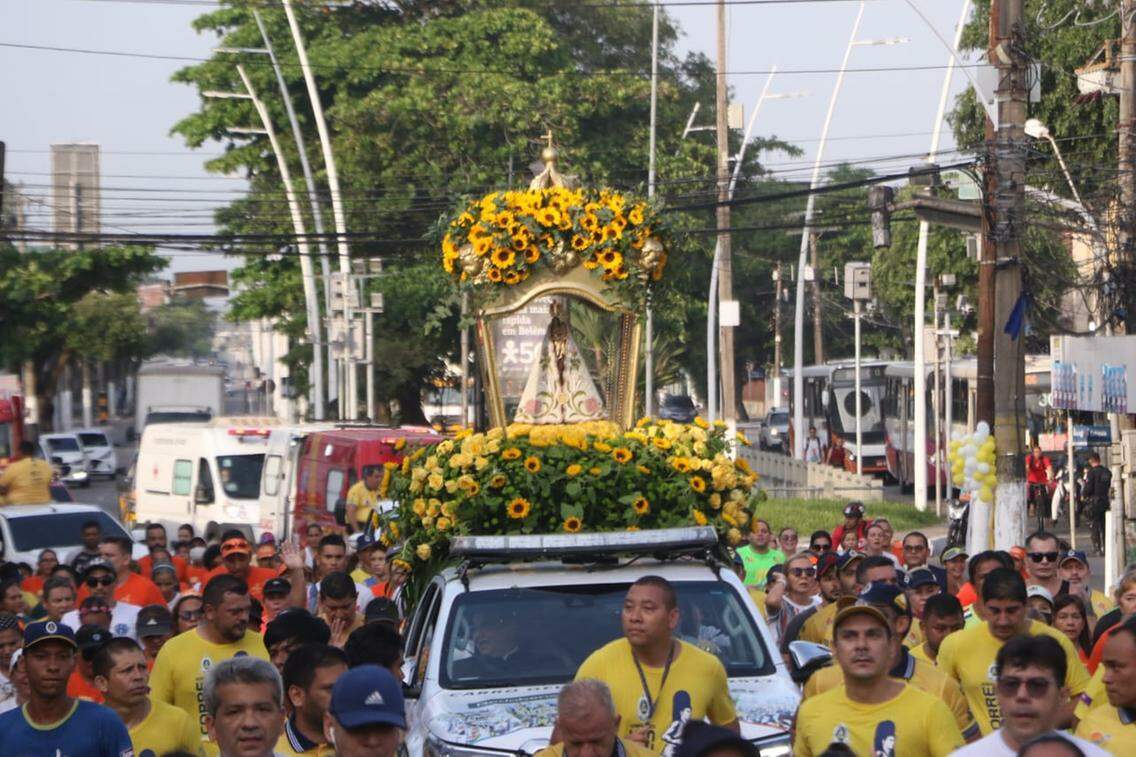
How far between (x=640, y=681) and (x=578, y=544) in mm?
1585

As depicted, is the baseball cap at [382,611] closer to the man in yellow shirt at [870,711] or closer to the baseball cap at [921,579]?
the baseball cap at [921,579]

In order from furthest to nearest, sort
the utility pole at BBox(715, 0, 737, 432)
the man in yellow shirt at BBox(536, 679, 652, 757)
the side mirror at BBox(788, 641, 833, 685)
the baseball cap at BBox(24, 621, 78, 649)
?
1. the utility pole at BBox(715, 0, 737, 432)
2. the side mirror at BBox(788, 641, 833, 685)
3. the baseball cap at BBox(24, 621, 78, 649)
4. the man in yellow shirt at BBox(536, 679, 652, 757)

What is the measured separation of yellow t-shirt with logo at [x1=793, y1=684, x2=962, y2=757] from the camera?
662 centimetres

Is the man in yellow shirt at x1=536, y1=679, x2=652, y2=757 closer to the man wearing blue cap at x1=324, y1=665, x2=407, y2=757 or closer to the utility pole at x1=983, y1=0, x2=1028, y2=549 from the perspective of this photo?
the man wearing blue cap at x1=324, y1=665, x2=407, y2=757

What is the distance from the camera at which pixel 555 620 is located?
9055 mm

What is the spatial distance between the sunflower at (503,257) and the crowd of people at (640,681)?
2.85 metres

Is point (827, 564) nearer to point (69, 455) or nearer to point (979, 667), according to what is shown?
point (979, 667)

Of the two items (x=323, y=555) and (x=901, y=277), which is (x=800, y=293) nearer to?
(x=901, y=277)

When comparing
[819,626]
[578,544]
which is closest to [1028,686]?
[578,544]

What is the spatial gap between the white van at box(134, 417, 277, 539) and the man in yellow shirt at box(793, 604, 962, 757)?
21.4 metres

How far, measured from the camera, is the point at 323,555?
13.1m

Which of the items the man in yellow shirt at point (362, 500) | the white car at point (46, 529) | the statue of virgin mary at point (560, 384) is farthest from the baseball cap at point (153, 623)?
the man in yellow shirt at point (362, 500)

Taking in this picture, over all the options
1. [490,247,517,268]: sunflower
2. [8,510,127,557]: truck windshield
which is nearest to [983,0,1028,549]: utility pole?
[490,247,517,268]: sunflower

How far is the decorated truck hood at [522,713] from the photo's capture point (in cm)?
809
